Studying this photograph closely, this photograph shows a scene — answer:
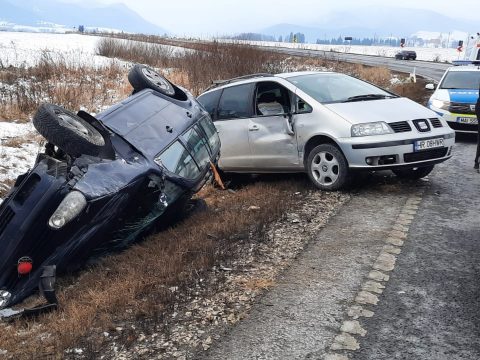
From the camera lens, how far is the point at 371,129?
20.1 ft

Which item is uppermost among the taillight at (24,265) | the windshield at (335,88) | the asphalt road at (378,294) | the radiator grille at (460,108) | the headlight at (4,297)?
the windshield at (335,88)

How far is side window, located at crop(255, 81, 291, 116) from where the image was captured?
709cm

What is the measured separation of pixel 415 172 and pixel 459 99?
4.26m

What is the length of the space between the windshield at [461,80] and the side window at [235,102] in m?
6.07

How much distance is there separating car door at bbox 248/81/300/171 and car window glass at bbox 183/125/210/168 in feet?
4.71

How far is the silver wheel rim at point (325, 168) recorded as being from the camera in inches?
253

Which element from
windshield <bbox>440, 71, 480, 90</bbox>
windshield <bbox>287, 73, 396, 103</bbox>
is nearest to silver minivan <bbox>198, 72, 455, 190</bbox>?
windshield <bbox>287, 73, 396, 103</bbox>

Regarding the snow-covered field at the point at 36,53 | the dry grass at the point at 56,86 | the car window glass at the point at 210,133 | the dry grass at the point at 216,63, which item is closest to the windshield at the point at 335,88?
the car window glass at the point at 210,133

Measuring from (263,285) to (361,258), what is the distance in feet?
3.33

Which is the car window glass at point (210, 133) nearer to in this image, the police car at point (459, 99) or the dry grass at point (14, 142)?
the dry grass at point (14, 142)

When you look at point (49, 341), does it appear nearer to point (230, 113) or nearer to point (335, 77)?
point (230, 113)

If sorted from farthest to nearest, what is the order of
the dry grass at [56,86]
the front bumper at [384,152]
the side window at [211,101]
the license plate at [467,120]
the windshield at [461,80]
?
the dry grass at [56,86] → the windshield at [461,80] → the license plate at [467,120] → the side window at [211,101] → the front bumper at [384,152]

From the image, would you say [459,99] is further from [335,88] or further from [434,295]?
[434,295]

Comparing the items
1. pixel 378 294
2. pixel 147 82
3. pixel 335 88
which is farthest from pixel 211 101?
pixel 378 294
